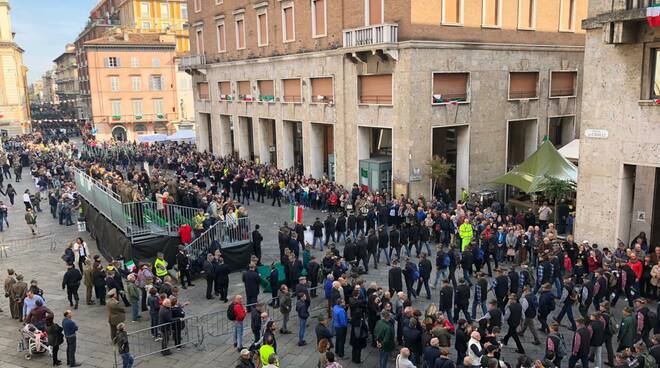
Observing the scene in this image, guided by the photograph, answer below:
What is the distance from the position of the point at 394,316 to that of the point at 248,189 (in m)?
18.7

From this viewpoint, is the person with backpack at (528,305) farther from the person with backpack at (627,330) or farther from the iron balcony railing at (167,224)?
the iron balcony railing at (167,224)

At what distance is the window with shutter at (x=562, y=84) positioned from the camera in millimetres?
29766

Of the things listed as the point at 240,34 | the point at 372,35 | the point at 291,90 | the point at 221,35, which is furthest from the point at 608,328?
the point at 221,35

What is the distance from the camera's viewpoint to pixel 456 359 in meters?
11.9

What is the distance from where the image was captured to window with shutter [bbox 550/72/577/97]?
2977 cm

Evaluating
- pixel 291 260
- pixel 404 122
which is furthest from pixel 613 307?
pixel 404 122

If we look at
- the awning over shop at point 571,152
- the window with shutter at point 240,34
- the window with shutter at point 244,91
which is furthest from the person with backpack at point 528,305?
the window with shutter at point 240,34

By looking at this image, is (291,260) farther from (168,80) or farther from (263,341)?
(168,80)

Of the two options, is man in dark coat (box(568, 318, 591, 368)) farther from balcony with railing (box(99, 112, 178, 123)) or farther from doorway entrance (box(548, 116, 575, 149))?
balcony with railing (box(99, 112, 178, 123))

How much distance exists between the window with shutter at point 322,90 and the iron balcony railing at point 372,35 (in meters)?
3.60

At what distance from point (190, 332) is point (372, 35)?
54.0ft

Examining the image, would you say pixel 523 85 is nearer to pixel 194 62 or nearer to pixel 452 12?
pixel 452 12

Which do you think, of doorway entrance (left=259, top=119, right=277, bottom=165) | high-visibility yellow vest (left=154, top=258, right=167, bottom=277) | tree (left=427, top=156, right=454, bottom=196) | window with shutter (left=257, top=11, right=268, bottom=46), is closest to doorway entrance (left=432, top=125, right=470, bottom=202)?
tree (left=427, top=156, right=454, bottom=196)

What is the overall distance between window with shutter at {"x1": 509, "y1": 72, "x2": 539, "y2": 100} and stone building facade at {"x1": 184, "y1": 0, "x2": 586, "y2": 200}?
0.05m
